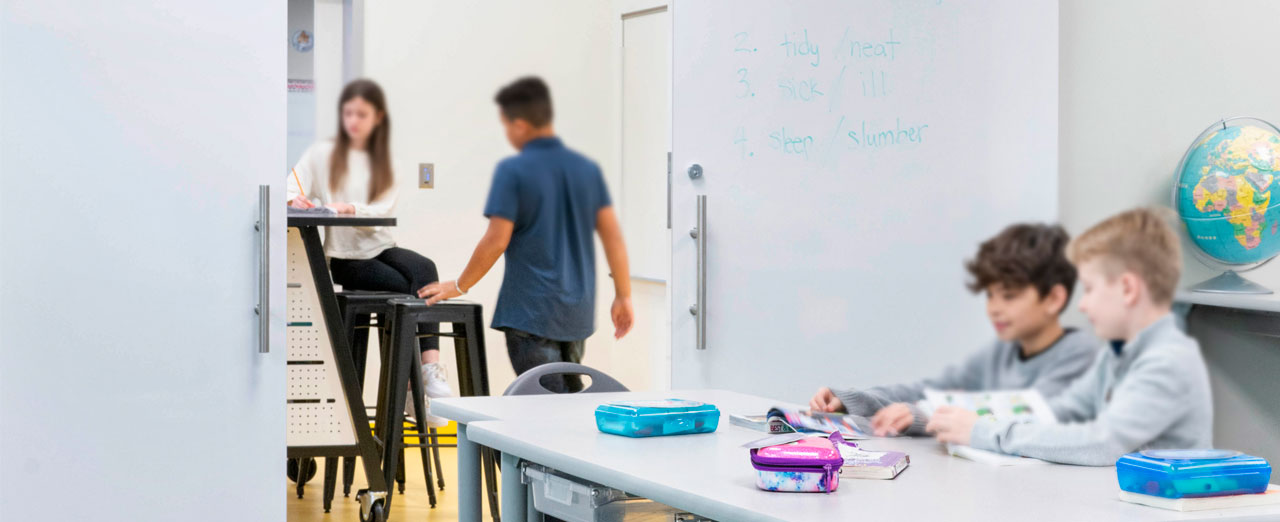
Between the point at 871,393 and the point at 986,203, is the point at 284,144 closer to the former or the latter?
the point at 871,393

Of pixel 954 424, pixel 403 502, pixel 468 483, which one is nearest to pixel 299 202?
pixel 403 502

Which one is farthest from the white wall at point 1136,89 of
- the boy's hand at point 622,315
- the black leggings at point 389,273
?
the black leggings at point 389,273

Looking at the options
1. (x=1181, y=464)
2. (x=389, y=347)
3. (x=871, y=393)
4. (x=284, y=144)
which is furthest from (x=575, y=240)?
(x=1181, y=464)

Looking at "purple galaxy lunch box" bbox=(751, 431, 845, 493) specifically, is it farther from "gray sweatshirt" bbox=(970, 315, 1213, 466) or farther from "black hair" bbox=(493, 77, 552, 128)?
"black hair" bbox=(493, 77, 552, 128)

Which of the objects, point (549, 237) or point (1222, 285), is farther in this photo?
point (549, 237)

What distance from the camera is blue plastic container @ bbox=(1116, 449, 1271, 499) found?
0.90 m

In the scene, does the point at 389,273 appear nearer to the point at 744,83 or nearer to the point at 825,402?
the point at 744,83

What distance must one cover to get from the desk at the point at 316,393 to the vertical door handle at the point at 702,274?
3.61 feet

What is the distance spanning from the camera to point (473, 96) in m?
3.71

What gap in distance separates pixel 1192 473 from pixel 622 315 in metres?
2.16

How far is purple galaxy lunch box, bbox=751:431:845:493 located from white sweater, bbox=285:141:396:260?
1.88 metres

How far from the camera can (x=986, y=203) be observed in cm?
84

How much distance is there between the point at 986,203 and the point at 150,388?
233cm

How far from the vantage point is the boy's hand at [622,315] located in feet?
9.94
